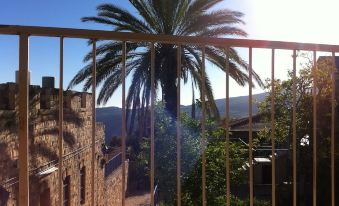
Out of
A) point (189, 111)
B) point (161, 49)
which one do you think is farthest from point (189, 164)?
point (161, 49)

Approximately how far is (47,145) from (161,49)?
13.7 ft

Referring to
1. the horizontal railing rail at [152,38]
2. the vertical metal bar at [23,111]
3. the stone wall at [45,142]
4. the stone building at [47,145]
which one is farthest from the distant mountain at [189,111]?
the vertical metal bar at [23,111]

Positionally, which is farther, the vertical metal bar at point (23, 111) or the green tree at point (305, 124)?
the green tree at point (305, 124)

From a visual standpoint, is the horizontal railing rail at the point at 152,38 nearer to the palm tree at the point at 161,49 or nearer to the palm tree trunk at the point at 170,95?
the palm tree at the point at 161,49

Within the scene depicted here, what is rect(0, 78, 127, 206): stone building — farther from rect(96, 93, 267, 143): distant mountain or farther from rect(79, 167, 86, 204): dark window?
rect(96, 93, 267, 143): distant mountain

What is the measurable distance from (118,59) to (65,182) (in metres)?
3.09

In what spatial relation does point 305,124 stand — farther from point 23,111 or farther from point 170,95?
point 23,111

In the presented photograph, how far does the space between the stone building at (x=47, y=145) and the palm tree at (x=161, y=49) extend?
3.70 feet

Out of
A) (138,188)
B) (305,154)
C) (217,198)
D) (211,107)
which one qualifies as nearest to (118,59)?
(211,107)

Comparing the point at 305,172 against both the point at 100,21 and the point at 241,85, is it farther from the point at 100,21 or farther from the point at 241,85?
the point at 100,21

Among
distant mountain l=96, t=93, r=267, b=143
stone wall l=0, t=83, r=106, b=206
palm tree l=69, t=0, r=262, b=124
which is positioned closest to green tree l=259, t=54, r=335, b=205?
palm tree l=69, t=0, r=262, b=124

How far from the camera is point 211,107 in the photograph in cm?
1021

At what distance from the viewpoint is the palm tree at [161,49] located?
9.48 meters

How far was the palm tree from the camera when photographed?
9.48 meters
